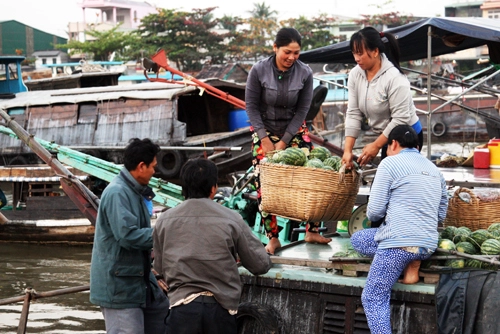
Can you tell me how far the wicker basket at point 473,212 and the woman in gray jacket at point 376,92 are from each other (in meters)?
0.57

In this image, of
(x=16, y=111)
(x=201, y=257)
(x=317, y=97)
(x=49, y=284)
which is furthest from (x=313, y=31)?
(x=201, y=257)

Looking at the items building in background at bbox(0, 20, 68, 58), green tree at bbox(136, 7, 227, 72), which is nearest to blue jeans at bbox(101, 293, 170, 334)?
green tree at bbox(136, 7, 227, 72)

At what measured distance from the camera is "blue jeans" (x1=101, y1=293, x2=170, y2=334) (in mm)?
4559

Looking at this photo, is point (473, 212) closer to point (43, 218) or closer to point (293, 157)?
point (293, 157)

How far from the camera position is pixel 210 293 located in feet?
13.8

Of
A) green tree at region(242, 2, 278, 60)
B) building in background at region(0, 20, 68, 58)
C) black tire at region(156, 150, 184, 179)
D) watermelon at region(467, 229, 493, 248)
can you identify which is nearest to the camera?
watermelon at region(467, 229, 493, 248)

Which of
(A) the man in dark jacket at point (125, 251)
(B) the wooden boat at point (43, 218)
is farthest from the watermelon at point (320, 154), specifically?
(B) the wooden boat at point (43, 218)

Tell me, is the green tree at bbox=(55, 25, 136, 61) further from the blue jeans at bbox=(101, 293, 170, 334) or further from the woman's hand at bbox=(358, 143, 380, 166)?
the blue jeans at bbox=(101, 293, 170, 334)

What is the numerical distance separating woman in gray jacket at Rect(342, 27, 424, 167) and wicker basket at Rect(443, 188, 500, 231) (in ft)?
1.88

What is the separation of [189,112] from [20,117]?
409 cm

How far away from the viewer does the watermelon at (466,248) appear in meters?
→ 4.85

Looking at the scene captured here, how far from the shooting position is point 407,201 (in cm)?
454

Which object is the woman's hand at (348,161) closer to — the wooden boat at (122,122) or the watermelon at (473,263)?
Answer: the watermelon at (473,263)

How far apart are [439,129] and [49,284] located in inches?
880
